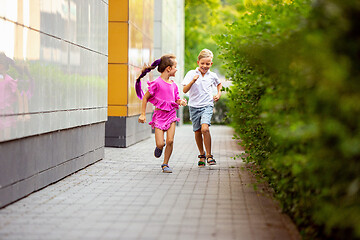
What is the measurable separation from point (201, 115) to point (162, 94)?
967 millimetres

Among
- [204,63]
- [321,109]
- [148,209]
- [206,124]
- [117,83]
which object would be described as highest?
[204,63]

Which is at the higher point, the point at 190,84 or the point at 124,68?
the point at 124,68

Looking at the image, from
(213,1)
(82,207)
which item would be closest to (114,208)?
(82,207)

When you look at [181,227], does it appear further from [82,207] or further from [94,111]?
[94,111]

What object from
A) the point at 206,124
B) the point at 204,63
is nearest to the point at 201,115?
the point at 206,124

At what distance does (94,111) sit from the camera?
10.6 m

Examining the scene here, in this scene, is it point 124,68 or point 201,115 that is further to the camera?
point 124,68

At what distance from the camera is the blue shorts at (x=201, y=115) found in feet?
32.8

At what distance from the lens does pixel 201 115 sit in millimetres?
10102

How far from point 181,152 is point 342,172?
9726 mm

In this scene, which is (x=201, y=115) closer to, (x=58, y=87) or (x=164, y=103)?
(x=164, y=103)

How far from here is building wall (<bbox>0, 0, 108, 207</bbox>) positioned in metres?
6.34

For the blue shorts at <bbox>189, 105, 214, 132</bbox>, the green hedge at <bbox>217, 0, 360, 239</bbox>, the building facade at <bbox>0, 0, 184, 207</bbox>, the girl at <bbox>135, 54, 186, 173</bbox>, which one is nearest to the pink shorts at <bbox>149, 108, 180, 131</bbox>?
the girl at <bbox>135, 54, 186, 173</bbox>

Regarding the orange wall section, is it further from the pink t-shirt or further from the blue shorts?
the pink t-shirt
